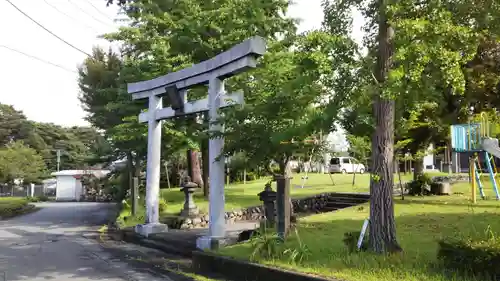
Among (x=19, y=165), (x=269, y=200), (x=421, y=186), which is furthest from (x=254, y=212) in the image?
(x=19, y=165)

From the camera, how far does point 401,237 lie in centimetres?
955

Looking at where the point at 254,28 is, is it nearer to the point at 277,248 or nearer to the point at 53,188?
the point at 277,248

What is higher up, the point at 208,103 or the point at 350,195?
the point at 208,103

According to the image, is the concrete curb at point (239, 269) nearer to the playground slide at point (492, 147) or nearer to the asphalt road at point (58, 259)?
the asphalt road at point (58, 259)

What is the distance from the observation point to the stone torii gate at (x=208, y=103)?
36.3ft

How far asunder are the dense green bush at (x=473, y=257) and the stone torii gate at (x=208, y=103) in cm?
590

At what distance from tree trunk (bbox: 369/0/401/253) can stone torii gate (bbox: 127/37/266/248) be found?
3.23 m

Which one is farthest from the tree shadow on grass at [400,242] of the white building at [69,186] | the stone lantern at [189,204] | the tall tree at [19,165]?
the tall tree at [19,165]

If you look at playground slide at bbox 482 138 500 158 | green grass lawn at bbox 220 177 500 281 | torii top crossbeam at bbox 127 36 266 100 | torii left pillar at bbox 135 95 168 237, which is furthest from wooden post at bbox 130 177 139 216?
playground slide at bbox 482 138 500 158

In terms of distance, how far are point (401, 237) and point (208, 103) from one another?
5908 mm

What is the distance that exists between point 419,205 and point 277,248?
7.76 m

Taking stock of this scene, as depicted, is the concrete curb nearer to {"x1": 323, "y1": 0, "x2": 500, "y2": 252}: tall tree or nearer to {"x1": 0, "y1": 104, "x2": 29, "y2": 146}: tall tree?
{"x1": 323, "y1": 0, "x2": 500, "y2": 252}: tall tree

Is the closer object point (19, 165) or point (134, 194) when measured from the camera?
point (134, 194)

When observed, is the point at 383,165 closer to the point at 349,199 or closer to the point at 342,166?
the point at 349,199
